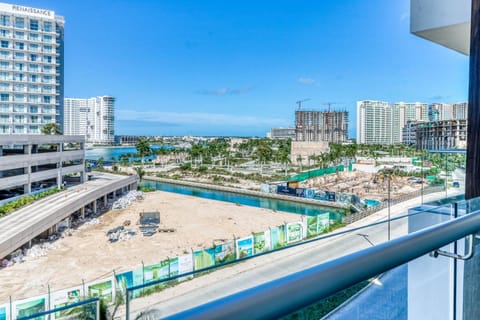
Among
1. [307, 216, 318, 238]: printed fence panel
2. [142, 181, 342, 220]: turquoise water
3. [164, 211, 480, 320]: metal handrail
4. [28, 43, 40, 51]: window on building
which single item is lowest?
[142, 181, 342, 220]: turquoise water

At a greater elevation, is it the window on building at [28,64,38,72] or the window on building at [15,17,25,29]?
the window on building at [15,17,25,29]

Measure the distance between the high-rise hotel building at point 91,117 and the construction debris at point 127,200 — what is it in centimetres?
4551

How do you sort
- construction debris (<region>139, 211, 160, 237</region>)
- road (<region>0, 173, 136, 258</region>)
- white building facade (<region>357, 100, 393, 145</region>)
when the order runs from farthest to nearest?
1. white building facade (<region>357, 100, 393, 145</region>)
2. construction debris (<region>139, 211, 160, 237</region>)
3. road (<region>0, 173, 136, 258</region>)

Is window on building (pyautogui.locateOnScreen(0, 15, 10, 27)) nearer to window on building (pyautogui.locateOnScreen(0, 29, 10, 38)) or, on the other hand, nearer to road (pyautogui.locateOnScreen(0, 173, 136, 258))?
window on building (pyautogui.locateOnScreen(0, 29, 10, 38))

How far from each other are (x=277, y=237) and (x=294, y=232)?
81 cm

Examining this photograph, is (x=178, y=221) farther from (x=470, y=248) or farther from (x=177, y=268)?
(x=470, y=248)

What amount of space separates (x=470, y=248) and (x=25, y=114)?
28758 millimetres

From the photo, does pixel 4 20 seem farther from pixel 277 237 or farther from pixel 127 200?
pixel 277 237

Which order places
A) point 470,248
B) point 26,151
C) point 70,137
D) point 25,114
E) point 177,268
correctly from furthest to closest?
point 25,114, point 70,137, point 26,151, point 177,268, point 470,248

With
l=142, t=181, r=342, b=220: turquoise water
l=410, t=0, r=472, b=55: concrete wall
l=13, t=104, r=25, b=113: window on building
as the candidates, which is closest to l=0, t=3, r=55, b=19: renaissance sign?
l=13, t=104, r=25, b=113: window on building

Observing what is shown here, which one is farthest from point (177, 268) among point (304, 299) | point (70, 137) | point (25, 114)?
point (25, 114)

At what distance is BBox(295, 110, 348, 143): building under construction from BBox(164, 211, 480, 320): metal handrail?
2638 inches

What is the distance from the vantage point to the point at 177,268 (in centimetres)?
808

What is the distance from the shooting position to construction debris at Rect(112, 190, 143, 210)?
18298mm
